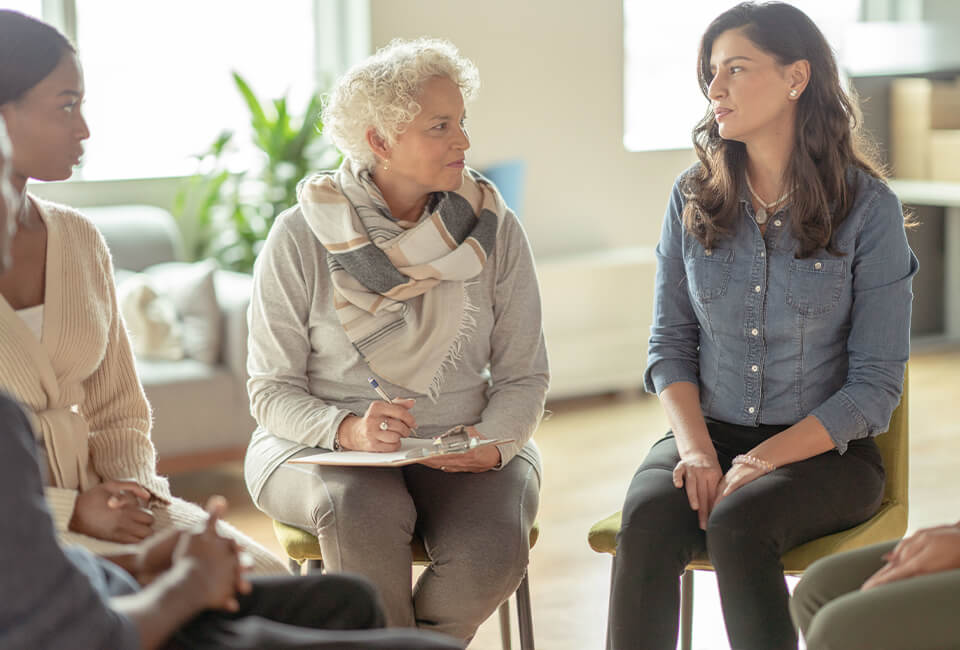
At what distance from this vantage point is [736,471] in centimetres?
188

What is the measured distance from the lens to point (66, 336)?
171cm

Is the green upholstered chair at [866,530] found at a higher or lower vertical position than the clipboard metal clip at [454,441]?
lower

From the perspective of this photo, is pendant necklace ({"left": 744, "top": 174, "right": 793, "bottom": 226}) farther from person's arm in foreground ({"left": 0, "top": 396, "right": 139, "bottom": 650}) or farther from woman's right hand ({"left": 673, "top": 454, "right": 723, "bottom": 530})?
person's arm in foreground ({"left": 0, "top": 396, "right": 139, "bottom": 650})

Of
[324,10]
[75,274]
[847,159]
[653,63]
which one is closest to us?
[75,274]

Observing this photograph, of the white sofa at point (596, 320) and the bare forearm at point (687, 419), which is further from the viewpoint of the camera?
the white sofa at point (596, 320)

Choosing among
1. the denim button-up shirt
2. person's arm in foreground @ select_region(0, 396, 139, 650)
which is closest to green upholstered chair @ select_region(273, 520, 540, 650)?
the denim button-up shirt

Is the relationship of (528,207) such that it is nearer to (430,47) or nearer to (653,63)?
(653,63)

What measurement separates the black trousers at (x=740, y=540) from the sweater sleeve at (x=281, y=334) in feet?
1.92

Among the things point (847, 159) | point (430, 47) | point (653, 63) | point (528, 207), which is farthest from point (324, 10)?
point (847, 159)

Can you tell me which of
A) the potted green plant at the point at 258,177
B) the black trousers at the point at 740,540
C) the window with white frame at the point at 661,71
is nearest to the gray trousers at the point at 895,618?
the black trousers at the point at 740,540

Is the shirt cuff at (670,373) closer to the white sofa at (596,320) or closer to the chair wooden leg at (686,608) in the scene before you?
the chair wooden leg at (686,608)

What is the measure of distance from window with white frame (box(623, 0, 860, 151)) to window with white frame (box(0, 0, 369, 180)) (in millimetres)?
1463

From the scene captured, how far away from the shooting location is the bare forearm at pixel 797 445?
1.88 m

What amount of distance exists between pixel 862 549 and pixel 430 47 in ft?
3.84
